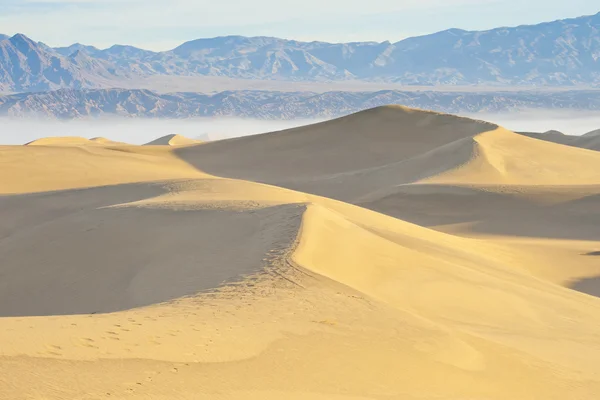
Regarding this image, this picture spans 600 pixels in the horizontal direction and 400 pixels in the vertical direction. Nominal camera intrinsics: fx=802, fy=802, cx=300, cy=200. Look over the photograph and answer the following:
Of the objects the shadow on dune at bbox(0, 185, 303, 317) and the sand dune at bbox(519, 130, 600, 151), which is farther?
the sand dune at bbox(519, 130, 600, 151)

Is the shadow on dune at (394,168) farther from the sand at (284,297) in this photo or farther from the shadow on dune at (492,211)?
the sand at (284,297)

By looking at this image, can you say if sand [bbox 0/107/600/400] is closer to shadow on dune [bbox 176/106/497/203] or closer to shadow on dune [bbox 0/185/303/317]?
shadow on dune [bbox 0/185/303/317]

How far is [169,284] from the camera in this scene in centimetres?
1088

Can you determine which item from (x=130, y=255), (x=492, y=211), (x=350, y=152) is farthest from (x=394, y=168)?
(x=130, y=255)

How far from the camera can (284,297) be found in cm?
918

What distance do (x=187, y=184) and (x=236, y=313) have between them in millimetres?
13164

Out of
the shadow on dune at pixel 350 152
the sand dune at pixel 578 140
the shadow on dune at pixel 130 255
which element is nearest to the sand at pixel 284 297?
the shadow on dune at pixel 130 255

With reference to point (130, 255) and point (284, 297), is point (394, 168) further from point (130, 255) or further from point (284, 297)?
point (284, 297)

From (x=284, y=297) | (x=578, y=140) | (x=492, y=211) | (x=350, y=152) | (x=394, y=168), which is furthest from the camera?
(x=578, y=140)

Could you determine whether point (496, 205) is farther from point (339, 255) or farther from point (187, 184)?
point (339, 255)

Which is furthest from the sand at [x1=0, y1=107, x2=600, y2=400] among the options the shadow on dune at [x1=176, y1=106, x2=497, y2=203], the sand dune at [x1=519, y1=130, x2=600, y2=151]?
the sand dune at [x1=519, y1=130, x2=600, y2=151]

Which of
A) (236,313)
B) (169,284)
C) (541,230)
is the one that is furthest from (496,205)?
(236,313)

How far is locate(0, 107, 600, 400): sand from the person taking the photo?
6.55m

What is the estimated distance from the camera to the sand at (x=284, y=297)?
6.55m
